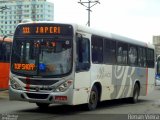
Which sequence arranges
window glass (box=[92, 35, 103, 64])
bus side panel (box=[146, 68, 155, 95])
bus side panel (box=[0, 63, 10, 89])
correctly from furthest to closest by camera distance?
bus side panel (box=[146, 68, 155, 95])
bus side panel (box=[0, 63, 10, 89])
window glass (box=[92, 35, 103, 64])

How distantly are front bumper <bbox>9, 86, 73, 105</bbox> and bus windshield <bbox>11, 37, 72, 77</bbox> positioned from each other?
1.95ft

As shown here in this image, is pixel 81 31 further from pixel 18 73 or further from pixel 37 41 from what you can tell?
pixel 18 73

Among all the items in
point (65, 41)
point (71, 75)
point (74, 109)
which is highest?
point (65, 41)

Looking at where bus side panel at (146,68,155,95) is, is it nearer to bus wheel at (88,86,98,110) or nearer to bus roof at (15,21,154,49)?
bus roof at (15,21,154,49)

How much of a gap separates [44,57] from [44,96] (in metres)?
1.23

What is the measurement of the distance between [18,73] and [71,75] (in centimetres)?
177

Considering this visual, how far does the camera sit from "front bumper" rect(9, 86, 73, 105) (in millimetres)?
14312

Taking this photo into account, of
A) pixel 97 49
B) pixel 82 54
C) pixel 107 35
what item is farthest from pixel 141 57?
pixel 82 54

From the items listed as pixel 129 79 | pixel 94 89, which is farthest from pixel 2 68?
pixel 94 89

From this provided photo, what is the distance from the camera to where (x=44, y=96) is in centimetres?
1449

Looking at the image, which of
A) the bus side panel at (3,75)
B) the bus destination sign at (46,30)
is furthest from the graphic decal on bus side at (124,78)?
the bus side panel at (3,75)

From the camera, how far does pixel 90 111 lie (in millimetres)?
15992

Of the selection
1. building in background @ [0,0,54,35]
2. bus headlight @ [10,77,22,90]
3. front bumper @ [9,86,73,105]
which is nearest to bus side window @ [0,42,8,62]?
bus headlight @ [10,77,22,90]

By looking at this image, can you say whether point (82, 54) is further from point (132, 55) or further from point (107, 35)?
point (132, 55)
